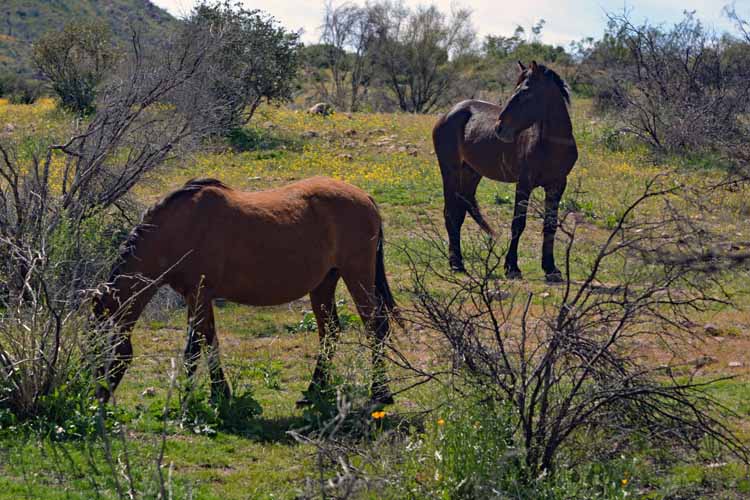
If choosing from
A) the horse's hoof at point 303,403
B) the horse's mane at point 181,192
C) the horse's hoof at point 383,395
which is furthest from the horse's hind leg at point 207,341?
the horse's hoof at point 383,395

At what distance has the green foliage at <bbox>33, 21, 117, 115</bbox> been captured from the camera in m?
18.8

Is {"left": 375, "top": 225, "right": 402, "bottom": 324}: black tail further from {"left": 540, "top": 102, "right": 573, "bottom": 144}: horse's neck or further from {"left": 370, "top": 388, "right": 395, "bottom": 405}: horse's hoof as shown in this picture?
{"left": 540, "top": 102, "right": 573, "bottom": 144}: horse's neck

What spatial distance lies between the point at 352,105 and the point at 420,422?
27121mm

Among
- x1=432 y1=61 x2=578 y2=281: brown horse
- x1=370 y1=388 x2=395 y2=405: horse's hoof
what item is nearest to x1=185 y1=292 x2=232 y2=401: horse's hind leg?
x1=370 y1=388 x2=395 y2=405: horse's hoof

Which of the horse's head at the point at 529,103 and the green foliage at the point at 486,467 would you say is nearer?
the green foliage at the point at 486,467

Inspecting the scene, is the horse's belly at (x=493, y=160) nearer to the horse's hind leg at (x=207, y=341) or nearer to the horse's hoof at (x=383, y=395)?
the horse's hoof at (x=383, y=395)

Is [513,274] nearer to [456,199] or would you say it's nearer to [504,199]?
[456,199]

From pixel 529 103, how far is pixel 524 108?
0.09 meters

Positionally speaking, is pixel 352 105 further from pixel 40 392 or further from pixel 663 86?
pixel 40 392

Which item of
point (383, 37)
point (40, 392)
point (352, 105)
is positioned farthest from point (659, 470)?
point (383, 37)

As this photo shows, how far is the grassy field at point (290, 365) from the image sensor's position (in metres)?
5.26

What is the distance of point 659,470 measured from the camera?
16.9ft

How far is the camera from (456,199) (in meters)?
12.5

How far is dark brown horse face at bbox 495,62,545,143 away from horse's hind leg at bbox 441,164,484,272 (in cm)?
123
